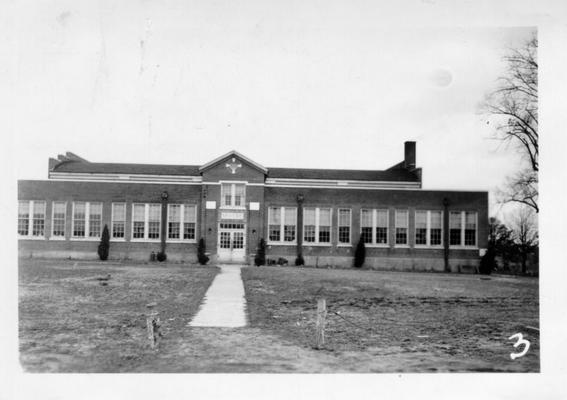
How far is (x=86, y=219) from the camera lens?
27578mm

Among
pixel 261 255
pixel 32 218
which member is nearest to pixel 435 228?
pixel 261 255

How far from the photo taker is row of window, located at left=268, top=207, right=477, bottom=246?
2947cm

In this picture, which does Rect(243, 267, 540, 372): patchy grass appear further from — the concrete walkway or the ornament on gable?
the ornament on gable

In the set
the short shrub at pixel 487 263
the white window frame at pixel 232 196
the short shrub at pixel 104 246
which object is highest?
the white window frame at pixel 232 196

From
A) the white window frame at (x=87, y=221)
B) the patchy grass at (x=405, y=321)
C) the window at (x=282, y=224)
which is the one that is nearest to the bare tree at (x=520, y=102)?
the patchy grass at (x=405, y=321)

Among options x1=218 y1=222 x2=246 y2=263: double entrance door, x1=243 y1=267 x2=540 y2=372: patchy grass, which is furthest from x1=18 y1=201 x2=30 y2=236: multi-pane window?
x1=243 y1=267 x2=540 y2=372: patchy grass

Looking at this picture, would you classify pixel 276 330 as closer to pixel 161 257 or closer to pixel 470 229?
pixel 161 257

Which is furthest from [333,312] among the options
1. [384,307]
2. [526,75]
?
[526,75]

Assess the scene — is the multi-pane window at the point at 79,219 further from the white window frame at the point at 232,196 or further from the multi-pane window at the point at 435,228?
the multi-pane window at the point at 435,228

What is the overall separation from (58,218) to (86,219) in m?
1.35

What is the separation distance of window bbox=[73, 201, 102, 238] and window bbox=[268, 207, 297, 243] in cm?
909

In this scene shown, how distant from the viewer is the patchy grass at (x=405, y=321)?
9.02 m

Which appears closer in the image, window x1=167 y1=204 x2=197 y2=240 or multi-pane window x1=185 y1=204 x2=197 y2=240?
window x1=167 y1=204 x2=197 y2=240

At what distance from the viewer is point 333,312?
42.8ft
